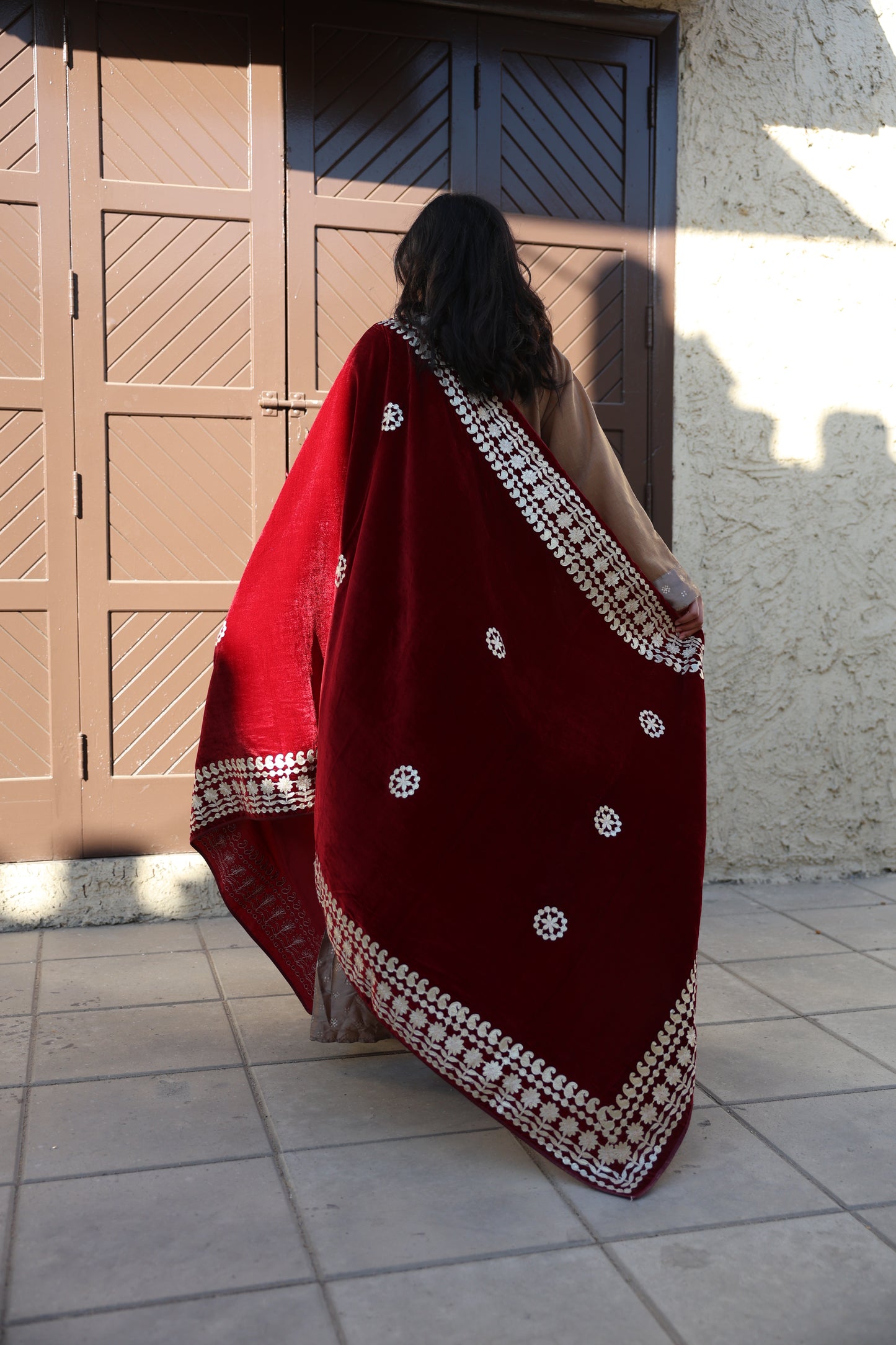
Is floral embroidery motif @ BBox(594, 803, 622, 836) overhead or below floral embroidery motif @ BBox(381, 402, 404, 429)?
below

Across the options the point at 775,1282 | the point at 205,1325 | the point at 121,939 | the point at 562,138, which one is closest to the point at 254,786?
the point at 205,1325

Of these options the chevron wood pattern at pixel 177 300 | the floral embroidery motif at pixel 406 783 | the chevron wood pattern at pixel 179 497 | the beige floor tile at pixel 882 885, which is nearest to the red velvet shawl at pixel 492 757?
the floral embroidery motif at pixel 406 783

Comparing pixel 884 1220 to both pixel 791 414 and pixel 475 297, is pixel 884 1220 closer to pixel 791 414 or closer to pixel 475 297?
pixel 475 297

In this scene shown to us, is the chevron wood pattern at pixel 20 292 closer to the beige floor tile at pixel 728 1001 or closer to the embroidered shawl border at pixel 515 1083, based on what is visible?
the embroidered shawl border at pixel 515 1083

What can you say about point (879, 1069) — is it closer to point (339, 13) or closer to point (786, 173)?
point (786, 173)

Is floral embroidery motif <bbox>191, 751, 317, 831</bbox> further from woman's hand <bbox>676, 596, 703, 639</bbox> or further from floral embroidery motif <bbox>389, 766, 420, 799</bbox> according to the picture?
woman's hand <bbox>676, 596, 703, 639</bbox>

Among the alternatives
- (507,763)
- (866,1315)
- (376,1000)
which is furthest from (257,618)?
(866,1315)

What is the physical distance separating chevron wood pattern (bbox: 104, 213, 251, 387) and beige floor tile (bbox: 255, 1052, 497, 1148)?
224cm

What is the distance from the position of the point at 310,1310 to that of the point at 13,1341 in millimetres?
408

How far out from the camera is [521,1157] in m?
2.20

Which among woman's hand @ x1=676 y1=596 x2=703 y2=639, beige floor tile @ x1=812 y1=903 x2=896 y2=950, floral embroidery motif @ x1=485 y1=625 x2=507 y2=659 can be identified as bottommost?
beige floor tile @ x1=812 y1=903 x2=896 y2=950

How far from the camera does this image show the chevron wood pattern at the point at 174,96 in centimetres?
364

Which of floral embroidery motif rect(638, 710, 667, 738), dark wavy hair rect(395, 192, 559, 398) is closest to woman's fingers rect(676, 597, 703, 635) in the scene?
floral embroidery motif rect(638, 710, 667, 738)

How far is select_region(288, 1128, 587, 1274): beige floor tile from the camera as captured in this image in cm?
186
